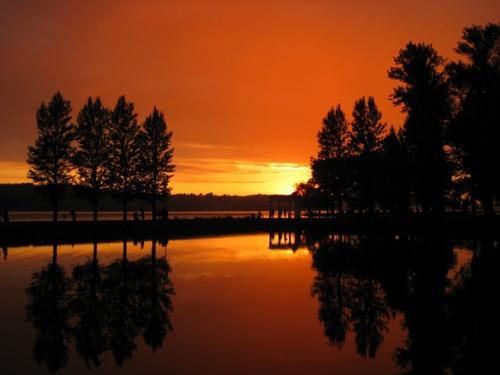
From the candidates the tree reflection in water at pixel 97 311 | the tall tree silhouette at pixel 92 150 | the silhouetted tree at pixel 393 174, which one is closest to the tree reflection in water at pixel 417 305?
the tree reflection in water at pixel 97 311

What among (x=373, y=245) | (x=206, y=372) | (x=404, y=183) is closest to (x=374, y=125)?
(x=404, y=183)

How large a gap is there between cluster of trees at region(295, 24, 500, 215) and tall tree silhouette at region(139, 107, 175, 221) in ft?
80.9

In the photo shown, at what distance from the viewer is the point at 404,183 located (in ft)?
174

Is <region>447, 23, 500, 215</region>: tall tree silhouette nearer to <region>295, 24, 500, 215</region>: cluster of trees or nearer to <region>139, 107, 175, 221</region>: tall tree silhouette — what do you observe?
<region>295, 24, 500, 215</region>: cluster of trees

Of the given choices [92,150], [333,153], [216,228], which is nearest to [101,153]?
[92,150]

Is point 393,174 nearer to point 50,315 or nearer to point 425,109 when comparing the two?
point 425,109

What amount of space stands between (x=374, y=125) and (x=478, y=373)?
59.9 meters

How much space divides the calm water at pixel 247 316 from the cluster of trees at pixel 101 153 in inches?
1035

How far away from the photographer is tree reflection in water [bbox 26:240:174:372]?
10344mm

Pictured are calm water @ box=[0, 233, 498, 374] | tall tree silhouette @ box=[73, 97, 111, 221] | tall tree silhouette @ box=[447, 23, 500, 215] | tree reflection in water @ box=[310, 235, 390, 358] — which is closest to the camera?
calm water @ box=[0, 233, 498, 374]

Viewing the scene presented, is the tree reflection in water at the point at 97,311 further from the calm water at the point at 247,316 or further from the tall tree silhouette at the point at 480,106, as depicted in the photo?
the tall tree silhouette at the point at 480,106

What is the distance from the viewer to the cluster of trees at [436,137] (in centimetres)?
3497

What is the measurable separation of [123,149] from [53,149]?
8316 millimetres

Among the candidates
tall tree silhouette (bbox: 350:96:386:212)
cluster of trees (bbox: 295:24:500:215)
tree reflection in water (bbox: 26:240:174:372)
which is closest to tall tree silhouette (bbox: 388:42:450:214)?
cluster of trees (bbox: 295:24:500:215)
